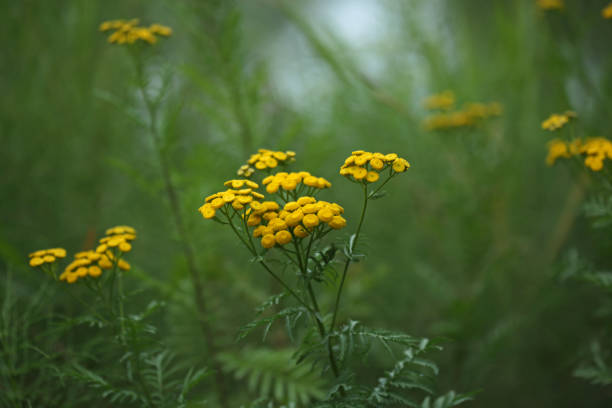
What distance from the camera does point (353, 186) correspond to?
1.90 meters

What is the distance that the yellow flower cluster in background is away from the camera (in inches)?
29.3

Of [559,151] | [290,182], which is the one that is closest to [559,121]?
[559,151]

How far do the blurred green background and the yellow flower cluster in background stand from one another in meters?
0.26

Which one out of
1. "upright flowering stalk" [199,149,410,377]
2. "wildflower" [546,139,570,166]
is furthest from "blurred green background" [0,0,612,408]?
"upright flowering stalk" [199,149,410,377]

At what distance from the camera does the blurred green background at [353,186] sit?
3.93 ft

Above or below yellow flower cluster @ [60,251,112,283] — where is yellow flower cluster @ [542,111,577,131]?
above

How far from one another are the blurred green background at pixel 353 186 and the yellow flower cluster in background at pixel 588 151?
257 mm

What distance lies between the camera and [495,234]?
1.45 meters

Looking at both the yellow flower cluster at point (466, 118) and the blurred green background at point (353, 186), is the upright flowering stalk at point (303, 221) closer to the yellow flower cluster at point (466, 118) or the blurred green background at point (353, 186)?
Answer: the blurred green background at point (353, 186)

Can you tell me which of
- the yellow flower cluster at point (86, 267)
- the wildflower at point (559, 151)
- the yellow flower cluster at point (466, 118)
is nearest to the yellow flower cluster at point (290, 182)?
the yellow flower cluster at point (86, 267)

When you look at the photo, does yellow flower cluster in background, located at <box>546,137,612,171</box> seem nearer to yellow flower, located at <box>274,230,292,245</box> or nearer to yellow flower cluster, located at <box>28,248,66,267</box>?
yellow flower, located at <box>274,230,292,245</box>

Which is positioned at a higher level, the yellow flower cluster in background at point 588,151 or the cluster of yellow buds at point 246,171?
the yellow flower cluster in background at point 588,151

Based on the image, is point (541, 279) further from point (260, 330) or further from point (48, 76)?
point (48, 76)

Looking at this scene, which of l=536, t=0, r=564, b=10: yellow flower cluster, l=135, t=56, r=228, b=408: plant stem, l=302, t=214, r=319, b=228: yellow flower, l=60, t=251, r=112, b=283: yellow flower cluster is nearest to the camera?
l=302, t=214, r=319, b=228: yellow flower
